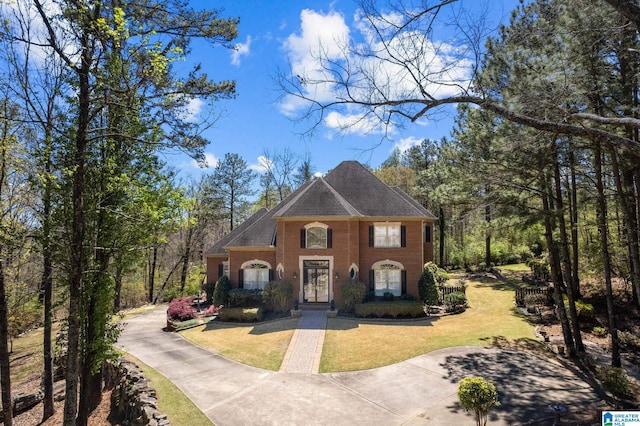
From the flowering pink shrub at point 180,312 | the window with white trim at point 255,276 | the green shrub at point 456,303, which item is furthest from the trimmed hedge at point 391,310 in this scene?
the flowering pink shrub at point 180,312

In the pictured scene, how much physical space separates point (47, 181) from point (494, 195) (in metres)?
15.7

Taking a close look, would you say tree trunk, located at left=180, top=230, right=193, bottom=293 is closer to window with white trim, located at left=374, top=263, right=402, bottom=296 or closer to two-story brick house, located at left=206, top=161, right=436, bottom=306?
two-story brick house, located at left=206, top=161, right=436, bottom=306

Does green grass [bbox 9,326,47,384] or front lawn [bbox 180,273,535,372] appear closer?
front lawn [bbox 180,273,535,372]

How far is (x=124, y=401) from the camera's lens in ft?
37.8

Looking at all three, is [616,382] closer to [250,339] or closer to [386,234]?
[386,234]

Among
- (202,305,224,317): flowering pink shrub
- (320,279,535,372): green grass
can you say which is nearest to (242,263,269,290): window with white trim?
(202,305,224,317): flowering pink shrub

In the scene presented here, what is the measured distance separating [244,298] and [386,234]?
10324mm

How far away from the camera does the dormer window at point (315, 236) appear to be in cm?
2198

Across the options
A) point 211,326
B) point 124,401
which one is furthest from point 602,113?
point 211,326

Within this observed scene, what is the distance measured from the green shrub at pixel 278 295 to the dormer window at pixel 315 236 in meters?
2.81

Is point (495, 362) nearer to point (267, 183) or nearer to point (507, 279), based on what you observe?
point (507, 279)

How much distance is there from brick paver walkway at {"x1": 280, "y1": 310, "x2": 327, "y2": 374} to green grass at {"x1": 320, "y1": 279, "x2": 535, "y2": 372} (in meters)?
0.37

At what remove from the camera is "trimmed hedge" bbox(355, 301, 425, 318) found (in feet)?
66.0

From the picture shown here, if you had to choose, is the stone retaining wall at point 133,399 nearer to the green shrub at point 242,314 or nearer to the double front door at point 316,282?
the green shrub at point 242,314
